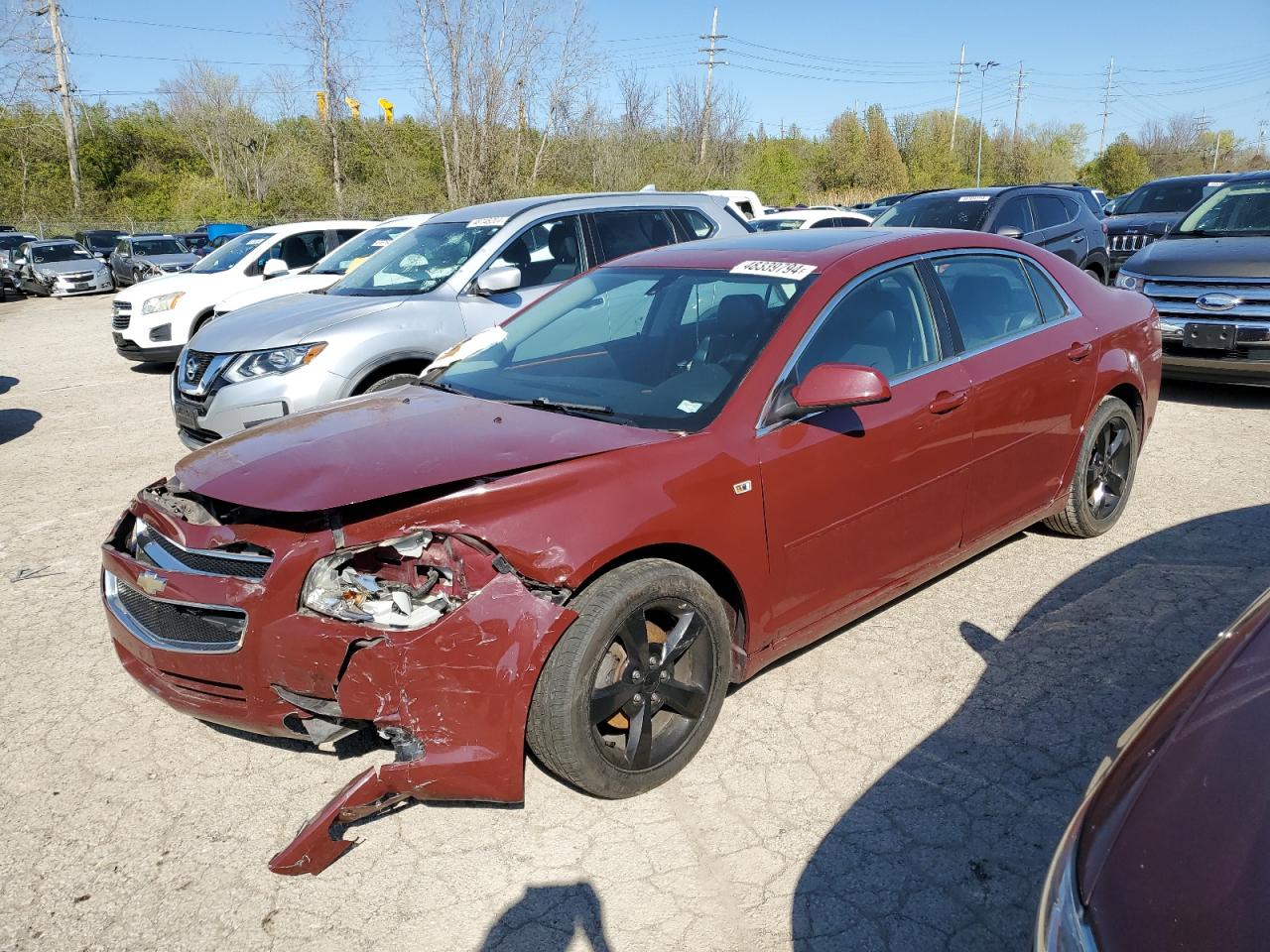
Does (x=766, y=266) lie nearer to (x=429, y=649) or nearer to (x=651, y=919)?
(x=429, y=649)

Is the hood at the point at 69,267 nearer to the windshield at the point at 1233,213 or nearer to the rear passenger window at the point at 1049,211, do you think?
the rear passenger window at the point at 1049,211

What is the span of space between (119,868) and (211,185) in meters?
50.2

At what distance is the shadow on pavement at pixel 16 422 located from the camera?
29.4 ft

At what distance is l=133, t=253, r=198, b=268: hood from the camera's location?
2403 centimetres

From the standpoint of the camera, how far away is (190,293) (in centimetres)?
1202

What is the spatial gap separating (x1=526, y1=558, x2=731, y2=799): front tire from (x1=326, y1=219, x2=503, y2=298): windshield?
4.43m

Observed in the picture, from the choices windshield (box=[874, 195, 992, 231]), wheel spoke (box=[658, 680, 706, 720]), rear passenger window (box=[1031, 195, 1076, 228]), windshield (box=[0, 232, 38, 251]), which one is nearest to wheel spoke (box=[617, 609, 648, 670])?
wheel spoke (box=[658, 680, 706, 720])

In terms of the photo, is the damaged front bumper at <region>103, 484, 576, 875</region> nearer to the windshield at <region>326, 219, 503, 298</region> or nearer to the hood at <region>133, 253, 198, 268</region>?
the windshield at <region>326, 219, 503, 298</region>

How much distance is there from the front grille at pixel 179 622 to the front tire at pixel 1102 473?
3921 mm

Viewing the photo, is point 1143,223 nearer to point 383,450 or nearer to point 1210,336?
point 1210,336

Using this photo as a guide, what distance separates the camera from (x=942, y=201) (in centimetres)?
1089

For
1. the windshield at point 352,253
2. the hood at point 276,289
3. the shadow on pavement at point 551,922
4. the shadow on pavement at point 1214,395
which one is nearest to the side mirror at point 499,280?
the windshield at point 352,253

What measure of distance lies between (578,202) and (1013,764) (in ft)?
17.7

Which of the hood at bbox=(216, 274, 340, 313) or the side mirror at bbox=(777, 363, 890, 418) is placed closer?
the side mirror at bbox=(777, 363, 890, 418)
